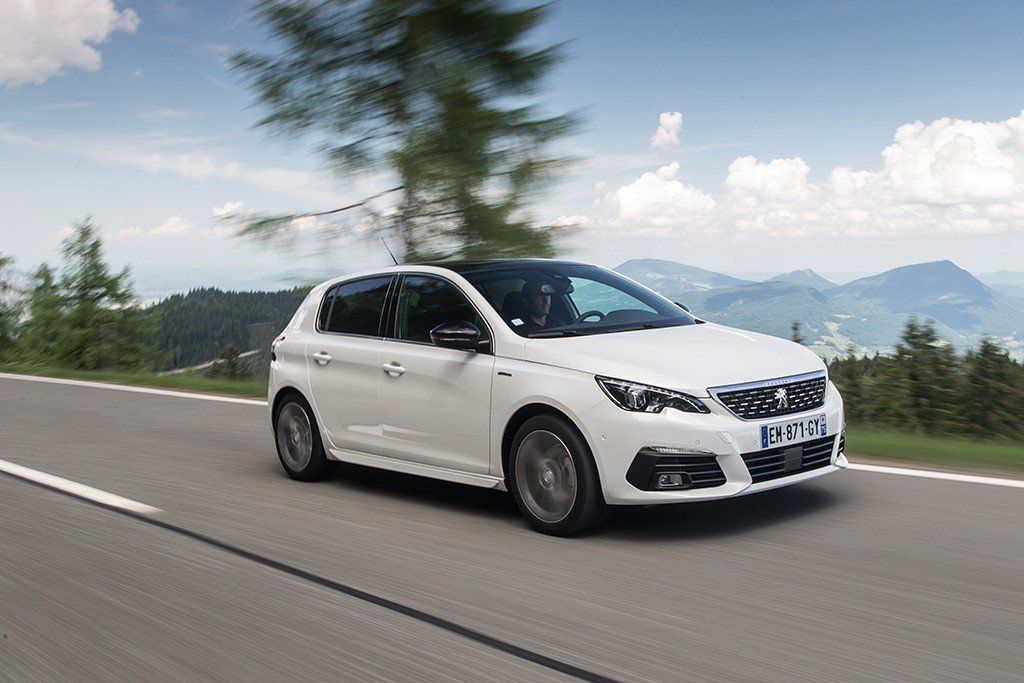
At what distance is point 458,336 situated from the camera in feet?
20.9

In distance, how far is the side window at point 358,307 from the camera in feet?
24.4

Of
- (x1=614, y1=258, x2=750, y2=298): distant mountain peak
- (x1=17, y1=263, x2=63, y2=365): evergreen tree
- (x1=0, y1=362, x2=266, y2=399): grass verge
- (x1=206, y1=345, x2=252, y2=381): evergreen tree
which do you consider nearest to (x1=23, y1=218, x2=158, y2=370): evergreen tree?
(x1=17, y1=263, x2=63, y2=365): evergreen tree

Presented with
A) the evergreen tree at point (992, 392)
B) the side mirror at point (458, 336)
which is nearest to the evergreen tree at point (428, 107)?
the evergreen tree at point (992, 392)

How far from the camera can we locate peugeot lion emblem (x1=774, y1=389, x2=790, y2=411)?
5.75 meters

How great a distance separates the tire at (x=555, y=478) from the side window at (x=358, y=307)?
180 centimetres

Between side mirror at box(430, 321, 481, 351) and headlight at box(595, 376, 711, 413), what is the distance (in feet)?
3.47

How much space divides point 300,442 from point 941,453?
4952mm

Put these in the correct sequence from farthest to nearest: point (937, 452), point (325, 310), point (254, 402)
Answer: point (254, 402) → point (937, 452) → point (325, 310)

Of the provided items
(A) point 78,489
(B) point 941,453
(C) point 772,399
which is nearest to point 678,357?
(C) point 772,399

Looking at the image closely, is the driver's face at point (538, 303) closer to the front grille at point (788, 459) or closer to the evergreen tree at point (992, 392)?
the front grille at point (788, 459)

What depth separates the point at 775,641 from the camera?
13.2 feet

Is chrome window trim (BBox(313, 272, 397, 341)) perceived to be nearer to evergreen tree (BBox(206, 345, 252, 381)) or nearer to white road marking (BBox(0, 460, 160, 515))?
white road marking (BBox(0, 460, 160, 515))

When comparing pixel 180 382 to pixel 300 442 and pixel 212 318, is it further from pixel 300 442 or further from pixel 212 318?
pixel 212 318

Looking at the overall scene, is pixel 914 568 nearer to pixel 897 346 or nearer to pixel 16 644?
pixel 16 644
